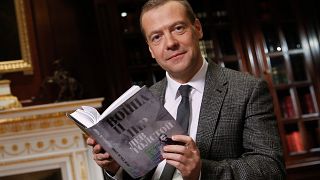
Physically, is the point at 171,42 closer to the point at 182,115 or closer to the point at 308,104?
the point at 182,115

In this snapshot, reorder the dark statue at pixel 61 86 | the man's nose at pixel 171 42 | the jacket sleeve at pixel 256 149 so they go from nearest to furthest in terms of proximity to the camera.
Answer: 1. the jacket sleeve at pixel 256 149
2. the man's nose at pixel 171 42
3. the dark statue at pixel 61 86

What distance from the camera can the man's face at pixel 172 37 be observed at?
120 centimetres

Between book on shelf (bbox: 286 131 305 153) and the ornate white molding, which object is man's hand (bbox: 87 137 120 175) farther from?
book on shelf (bbox: 286 131 305 153)

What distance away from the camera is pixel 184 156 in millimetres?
980

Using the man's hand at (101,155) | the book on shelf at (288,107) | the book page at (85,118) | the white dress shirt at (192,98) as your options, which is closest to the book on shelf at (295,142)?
the book on shelf at (288,107)

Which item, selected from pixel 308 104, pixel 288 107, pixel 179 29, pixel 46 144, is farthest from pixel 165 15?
pixel 308 104

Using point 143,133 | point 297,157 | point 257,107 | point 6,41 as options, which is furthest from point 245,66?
point 143,133

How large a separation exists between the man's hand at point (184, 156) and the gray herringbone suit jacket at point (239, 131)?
8 centimetres

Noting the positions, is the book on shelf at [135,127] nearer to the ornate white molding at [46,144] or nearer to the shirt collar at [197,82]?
the shirt collar at [197,82]

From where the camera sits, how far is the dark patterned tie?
1178 millimetres

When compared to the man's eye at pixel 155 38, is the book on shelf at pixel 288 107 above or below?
below

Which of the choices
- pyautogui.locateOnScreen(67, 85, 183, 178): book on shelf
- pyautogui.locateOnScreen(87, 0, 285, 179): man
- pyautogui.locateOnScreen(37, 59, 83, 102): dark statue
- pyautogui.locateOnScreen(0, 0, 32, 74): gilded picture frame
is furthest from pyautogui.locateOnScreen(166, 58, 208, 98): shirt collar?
pyautogui.locateOnScreen(0, 0, 32, 74): gilded picture frame

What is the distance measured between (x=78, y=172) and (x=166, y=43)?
1813mm

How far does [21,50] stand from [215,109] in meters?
2.28
